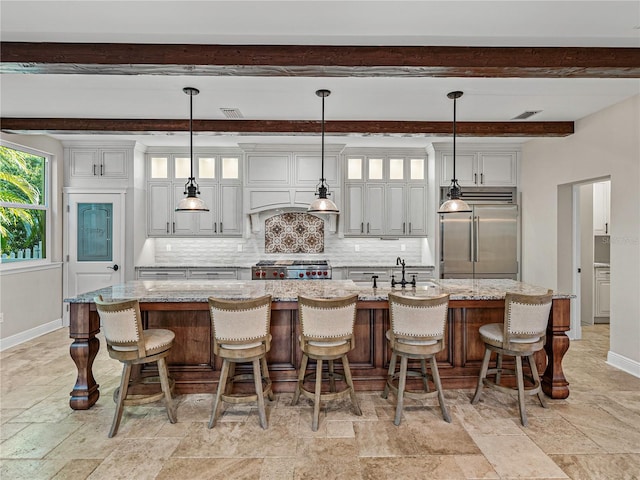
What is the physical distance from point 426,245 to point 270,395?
12.3 ft

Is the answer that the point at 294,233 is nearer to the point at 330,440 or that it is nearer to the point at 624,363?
the point at 330,440

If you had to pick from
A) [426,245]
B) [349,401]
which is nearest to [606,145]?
[426,245]

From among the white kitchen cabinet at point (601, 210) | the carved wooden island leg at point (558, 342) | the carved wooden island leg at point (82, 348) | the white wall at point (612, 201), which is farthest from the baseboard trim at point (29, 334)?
the white kitchen cabinet at point (601, 210)

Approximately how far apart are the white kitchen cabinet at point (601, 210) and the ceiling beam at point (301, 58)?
153 inches

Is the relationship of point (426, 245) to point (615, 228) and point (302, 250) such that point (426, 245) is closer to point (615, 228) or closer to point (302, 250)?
point (302, 250)

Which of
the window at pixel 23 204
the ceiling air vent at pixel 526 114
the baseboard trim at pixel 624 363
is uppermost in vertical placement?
the ceiling air vent at pixel 526 114

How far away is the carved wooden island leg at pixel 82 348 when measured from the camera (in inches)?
118

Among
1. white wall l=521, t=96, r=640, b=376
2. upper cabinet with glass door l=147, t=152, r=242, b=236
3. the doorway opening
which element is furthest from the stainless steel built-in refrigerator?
upper cabinet with glass door l=147, t=152, r=242, b=236

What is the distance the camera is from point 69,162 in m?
5.55

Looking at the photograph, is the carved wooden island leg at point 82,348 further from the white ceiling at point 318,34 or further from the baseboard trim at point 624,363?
the baseboard trim at point 624,363

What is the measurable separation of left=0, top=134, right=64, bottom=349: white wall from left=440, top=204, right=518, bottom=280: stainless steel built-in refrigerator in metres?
5.45

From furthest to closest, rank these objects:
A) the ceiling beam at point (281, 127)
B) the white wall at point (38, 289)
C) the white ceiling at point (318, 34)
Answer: the white wall at point (38, 289), the ceiling beam at point (281, 127), the white ceiling at point (318, 34)

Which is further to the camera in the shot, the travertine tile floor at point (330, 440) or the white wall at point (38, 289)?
the white wall at point (38, 289)

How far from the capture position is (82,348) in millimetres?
3016
